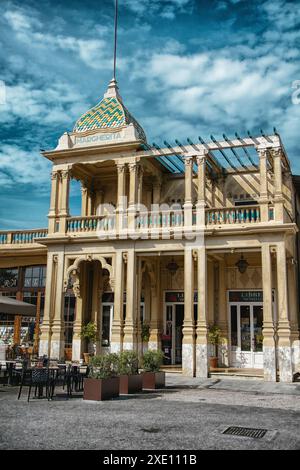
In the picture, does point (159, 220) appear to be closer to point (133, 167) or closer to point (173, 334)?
point (133, 167)

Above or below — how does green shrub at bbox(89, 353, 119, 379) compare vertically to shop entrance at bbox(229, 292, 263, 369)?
below

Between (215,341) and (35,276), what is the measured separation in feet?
29.5

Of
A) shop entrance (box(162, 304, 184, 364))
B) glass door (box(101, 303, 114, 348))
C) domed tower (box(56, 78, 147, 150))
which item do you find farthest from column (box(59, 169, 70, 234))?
shop entrance (box(162, 304, 184, 364))

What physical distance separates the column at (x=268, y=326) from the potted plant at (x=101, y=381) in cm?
606

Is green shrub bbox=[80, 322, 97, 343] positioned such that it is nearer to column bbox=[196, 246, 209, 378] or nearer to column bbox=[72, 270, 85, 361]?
column bbox=[72, 270, 85, 361]

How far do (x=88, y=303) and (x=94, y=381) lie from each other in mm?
10265

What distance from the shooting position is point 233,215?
56.8 ft

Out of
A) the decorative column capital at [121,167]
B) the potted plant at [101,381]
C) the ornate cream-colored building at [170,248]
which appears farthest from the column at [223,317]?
the potted plant at [101,381]

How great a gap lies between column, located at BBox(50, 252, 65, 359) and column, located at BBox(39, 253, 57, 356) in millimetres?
148

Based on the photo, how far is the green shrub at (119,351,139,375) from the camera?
12.0 metres

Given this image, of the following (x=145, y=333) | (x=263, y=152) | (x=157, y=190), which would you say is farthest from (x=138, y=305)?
(x=263, y=152)

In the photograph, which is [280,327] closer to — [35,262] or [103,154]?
[103,154]

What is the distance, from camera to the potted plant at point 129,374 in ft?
39.3
